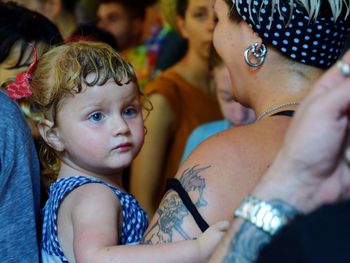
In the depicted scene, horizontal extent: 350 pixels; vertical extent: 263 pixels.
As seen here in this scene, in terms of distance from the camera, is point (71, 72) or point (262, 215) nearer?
point (262, 215)

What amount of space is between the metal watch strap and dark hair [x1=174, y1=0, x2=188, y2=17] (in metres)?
3.37

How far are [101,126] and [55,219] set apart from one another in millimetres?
317

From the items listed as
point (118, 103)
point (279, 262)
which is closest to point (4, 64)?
point (118, 103)

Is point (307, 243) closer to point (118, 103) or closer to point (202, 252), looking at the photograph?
point (202, 252)

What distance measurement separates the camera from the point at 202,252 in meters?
2.25

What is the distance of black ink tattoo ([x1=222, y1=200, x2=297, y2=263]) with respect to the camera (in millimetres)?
1753

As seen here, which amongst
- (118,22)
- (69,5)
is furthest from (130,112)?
(118,22)

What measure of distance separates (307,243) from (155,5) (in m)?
6.10

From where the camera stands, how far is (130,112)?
2762 millimetres

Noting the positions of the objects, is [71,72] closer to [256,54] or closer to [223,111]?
[256,54]

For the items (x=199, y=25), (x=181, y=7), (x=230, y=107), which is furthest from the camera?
(x=181, y=7)

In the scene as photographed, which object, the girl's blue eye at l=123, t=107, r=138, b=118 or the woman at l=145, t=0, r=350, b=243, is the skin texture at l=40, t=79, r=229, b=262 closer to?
the girl's blue eye at l=123, t=107, r=138, b=118

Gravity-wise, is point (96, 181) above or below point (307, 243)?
below

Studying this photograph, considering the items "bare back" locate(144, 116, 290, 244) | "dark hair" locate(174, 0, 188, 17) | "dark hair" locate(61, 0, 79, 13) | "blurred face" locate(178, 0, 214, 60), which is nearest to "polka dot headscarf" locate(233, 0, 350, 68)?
"bare back" locate(144, 116, 290, 244)
